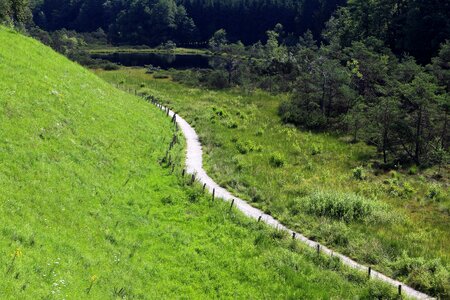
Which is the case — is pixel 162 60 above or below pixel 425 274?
below

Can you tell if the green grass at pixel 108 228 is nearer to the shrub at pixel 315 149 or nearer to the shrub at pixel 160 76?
the shrub at pixel 315 149

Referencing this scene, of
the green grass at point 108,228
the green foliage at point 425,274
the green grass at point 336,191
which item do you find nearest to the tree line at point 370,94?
the green grass at point 336,191

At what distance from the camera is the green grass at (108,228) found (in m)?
15.7

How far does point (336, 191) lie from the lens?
34.4 meters

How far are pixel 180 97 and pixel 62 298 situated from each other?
218 ft

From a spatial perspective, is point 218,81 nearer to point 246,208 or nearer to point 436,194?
point 436,194

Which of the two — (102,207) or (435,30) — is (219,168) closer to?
(102,207)

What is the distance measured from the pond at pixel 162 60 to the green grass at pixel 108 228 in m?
114

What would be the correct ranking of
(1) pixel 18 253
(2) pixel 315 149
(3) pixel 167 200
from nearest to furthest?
(1) pixel 18 253, (3) pixel 167 200, (2) pixel 315 149

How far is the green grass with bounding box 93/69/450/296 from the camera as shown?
78.3 ft

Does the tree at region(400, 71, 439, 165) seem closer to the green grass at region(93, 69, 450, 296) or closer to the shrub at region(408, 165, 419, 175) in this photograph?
the shrub at region(408, 165, 419, 175)

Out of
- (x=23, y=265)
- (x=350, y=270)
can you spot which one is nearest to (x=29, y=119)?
(x=23, y=265)

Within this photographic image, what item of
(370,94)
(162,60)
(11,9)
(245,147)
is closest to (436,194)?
(245,147)

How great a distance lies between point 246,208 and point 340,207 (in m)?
6.38
